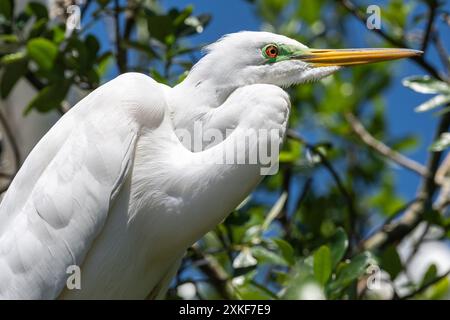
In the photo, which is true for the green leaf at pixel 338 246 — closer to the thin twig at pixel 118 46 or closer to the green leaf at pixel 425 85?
the green leaf at pixel 425 85

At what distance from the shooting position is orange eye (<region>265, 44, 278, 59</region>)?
2.61m

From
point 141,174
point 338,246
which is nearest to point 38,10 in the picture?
point 141,174

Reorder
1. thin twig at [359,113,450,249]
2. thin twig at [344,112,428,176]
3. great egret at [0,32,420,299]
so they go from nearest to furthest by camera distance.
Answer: great egret at [0,32,420,299]
thin twig at [359,113,450,249]
thin twig at [344,112,428,176]

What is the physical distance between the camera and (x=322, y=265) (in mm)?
2715

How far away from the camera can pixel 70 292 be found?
2.53 metres

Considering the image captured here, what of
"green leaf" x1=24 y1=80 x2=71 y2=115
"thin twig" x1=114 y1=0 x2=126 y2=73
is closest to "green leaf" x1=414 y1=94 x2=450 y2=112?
"thin twig" x1=114 y1=0 x2=126 y2=73

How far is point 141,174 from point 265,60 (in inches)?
18.9

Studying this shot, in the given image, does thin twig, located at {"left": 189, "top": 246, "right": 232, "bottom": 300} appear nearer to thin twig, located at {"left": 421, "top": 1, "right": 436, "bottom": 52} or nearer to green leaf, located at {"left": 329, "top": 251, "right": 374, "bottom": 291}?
green leaf, located at {"left": 329, "top": 251, "right": 374, "bottom": 291}

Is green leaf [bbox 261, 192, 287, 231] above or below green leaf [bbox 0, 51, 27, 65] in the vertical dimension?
below

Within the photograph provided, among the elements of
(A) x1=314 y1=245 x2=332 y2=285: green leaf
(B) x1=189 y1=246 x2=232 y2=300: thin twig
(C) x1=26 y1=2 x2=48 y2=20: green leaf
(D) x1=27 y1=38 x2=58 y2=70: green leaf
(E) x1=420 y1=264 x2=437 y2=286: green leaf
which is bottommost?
(B) x1=189 y1=246 x2=232 y2=300: thin twig

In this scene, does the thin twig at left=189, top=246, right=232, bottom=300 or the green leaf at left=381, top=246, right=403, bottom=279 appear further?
the thin twig at left=189, top=246, right=232, bottom=300

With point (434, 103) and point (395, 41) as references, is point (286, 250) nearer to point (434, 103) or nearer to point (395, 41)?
point (434, 103)
